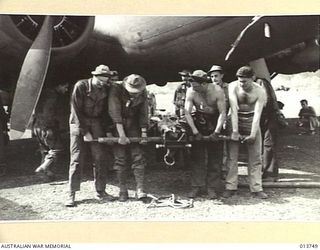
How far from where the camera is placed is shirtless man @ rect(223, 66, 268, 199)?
4320 mm

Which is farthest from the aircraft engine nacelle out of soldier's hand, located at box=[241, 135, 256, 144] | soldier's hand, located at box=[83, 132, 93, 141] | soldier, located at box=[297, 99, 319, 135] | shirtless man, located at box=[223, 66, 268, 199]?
soldier, located at box=[297, 99, 319, 135]

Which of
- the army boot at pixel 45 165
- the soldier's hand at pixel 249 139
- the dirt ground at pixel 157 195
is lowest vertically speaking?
the dirt ground at pixel 157 195

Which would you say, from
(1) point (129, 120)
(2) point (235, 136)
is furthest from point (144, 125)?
(2) point (235, 136)

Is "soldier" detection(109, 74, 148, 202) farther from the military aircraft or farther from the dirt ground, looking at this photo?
the military aircraft

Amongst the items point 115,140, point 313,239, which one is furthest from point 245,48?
point 313,239

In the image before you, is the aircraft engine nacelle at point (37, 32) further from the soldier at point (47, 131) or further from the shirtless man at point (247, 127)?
the shirtless man at point (247, 127)

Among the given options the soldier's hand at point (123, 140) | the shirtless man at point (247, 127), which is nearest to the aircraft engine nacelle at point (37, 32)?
the soldier's hand at point (123, 140)

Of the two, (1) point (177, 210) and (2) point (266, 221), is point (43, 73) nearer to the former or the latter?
(1) point (177, 210)

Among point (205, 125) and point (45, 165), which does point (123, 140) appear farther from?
point (45, 165)

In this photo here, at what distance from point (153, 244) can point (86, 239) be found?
1.67ft

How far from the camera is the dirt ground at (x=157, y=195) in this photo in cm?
384

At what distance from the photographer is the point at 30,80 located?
441 cm

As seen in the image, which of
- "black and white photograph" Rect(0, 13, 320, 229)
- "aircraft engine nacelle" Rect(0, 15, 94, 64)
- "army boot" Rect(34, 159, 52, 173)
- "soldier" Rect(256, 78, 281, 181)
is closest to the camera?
"black and white photograph" Rect(0, 13, 320, 229)

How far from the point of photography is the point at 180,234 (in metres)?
3.53
